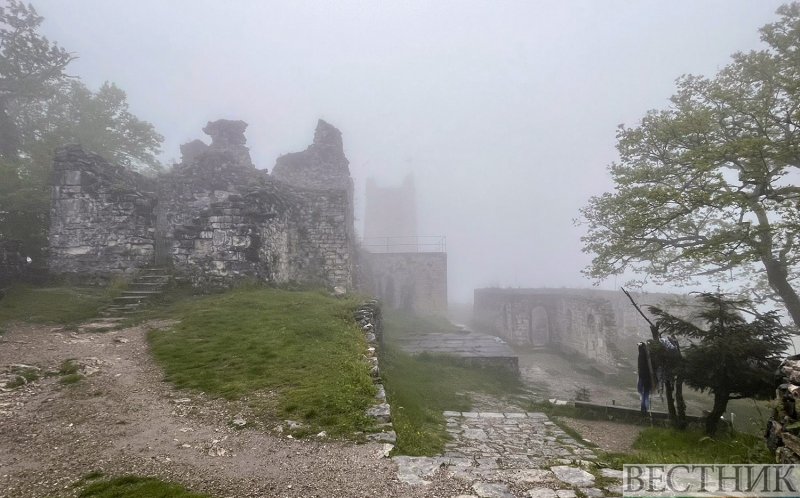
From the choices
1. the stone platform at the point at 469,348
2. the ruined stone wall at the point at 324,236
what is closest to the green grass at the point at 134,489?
the stone platform at the point at 469,348

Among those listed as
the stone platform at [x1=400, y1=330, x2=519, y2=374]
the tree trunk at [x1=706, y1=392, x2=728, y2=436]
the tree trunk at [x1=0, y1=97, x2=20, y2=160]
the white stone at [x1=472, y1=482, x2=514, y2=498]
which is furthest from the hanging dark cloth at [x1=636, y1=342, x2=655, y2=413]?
the tree trunk at [x1=0, y1=97, x2=20, y2=160]

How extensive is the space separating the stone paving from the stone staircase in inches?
360

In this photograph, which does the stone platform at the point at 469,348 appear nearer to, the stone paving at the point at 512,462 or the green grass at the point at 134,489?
the stone paving at the point at 512,462

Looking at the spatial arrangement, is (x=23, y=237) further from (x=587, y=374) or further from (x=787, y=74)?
(x=787, y=74)

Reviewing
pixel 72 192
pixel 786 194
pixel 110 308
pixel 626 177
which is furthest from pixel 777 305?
pixel 72 192

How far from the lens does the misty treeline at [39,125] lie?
13.9 m

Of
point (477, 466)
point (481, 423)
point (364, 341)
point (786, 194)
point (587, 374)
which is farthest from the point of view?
point (587, 374)

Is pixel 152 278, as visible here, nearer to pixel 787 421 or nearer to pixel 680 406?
pixel 680 406

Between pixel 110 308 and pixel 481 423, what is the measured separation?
33.0 feet

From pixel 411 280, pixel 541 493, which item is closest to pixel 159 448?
pixel 541 493

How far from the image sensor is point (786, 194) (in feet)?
34.3

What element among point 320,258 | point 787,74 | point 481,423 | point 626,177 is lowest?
point 481,423

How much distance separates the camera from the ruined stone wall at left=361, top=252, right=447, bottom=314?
97.5 ft

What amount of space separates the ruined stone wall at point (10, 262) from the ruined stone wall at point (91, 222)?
89 cm
